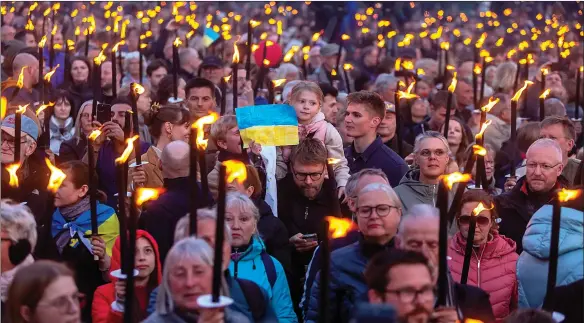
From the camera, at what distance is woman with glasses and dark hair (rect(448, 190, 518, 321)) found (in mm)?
6652

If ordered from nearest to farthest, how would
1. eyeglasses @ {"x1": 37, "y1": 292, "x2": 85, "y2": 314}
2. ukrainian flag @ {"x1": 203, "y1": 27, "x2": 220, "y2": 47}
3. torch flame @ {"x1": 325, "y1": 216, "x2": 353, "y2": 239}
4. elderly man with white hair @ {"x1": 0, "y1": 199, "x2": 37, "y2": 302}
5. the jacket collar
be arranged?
eyeglasses @ {"x1": 37, "y1": 292, "x2": 85, "y2": 314} → elderly man with white hair @ {"x1": 0, "y1": 199, "x2": 37, "y2": 302} → torch flame @ {"x1": 325, "y1": 216, "x2": 353, "y2": 239} → the jacket collar → ukrainian flag @ {"x1": 203, "y1": 27, "x2": 220, "y2": 47}

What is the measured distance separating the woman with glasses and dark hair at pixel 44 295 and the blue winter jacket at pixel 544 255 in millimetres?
2317

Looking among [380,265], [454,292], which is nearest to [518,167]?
[454,292]

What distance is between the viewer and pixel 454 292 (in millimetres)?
5488

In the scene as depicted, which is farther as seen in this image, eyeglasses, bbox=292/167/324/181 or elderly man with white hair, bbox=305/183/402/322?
eyeglasses, bbox=292/167/324/181

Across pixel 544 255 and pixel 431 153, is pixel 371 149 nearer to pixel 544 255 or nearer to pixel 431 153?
pixel 431 153

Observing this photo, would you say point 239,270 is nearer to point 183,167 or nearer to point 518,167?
point 183,167

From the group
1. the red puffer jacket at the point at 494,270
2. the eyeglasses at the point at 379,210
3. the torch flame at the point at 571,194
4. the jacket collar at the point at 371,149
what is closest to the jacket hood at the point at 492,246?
the red puffer jacket at the point at 494,270

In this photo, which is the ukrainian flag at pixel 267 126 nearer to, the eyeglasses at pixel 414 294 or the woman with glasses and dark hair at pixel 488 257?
the woman with glasses and dark hair at pixel 488 257

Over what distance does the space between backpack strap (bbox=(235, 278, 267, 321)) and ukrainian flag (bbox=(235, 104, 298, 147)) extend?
2539 mm

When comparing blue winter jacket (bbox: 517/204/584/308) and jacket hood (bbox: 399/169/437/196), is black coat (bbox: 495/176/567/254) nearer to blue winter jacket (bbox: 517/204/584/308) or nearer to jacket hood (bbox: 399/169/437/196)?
jacket hood (bbox: 399/169/437/196)

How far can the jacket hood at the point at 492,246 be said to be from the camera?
6.78m

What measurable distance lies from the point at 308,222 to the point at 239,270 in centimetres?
121

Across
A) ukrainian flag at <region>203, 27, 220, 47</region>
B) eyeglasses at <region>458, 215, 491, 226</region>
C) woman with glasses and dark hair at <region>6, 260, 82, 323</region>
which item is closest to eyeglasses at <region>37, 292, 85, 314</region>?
woman with glasses and dark hair at <region>6, 260, 82, 323</region>
